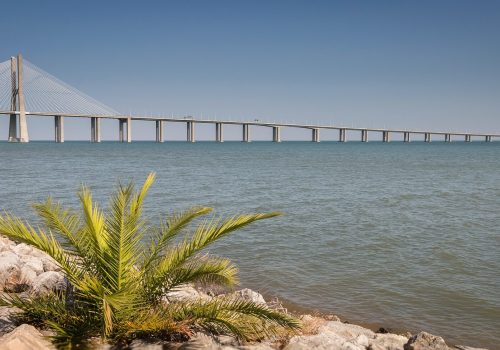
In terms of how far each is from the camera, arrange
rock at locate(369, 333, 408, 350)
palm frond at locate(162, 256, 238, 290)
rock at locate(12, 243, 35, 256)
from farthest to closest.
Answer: rock at locate(12, 243, 35, 256)
rock at locate(369, 333, 408, 350)
palm frond at locate(162, 256, 238, 290)

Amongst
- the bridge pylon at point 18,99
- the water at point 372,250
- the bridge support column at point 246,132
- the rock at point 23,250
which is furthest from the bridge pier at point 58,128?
the rock at point 23,250

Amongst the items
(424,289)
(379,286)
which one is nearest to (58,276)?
(379,286)

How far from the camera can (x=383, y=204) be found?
19484 millimetres

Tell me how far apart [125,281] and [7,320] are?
137 cm

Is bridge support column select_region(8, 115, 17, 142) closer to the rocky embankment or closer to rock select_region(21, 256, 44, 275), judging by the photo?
rock select_region(21, 256, 44, 275)

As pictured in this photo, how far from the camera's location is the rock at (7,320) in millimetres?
4754

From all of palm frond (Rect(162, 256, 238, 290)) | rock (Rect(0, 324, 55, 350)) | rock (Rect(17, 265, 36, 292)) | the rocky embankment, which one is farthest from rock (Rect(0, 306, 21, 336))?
palm frond (Rect(162, 256, 238, 290))

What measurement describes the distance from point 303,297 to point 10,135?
103m

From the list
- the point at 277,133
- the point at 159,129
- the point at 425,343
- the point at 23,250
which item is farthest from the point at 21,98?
the point at 425,343

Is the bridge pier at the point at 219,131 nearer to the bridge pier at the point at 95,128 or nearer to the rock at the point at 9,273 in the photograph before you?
the bridge pier at the point at 95,128

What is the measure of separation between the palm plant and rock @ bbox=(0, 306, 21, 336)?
14cm

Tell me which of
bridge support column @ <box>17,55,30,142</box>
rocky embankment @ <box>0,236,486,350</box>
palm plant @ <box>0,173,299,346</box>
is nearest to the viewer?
rocky embankment @ <box>0,236,486,350</box>

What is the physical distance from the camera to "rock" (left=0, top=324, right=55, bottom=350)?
3917 millimetres

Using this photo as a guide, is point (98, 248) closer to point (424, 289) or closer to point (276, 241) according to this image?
point (424, 289)
